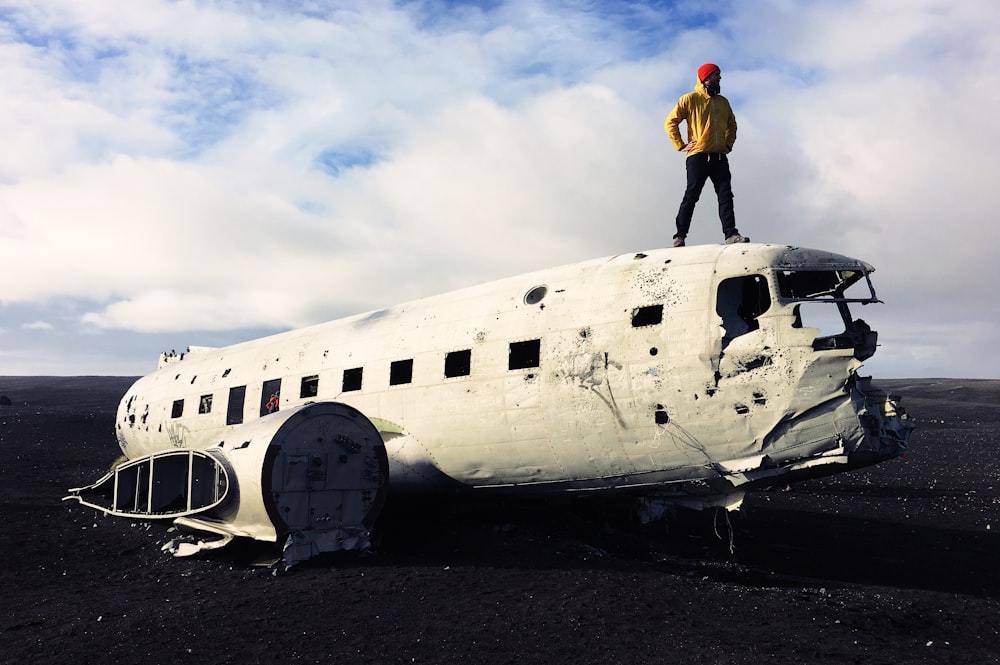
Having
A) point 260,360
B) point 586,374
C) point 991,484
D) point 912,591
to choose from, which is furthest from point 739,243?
point 991,484

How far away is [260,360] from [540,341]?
25.5 feet

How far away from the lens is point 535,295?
11.7m

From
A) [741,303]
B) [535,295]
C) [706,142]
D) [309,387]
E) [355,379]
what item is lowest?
[309,387]

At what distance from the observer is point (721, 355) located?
9.56 metres

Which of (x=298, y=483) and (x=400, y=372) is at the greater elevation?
(x=400, y=372)

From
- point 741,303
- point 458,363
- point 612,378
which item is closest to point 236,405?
point 458,363

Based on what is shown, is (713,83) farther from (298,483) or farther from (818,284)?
(298,483)

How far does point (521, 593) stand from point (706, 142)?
26.2 ft

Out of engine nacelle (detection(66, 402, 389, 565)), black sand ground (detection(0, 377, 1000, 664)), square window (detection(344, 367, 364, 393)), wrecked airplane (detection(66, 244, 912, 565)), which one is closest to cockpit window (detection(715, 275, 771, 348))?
wrecked airplane (detection(66, 244, 912, 565))

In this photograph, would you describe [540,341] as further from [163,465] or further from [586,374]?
[163,465]

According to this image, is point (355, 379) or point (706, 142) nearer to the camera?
point (706, 142)

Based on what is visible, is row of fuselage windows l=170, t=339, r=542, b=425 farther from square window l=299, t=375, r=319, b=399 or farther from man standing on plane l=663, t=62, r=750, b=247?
man standing on plane l=663, t=62, r=750, b=247

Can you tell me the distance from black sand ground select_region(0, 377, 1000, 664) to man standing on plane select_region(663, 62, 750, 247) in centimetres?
579

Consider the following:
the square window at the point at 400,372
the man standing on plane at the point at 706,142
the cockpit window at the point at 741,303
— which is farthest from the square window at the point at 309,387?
the cockpit window at the point at 741,303
